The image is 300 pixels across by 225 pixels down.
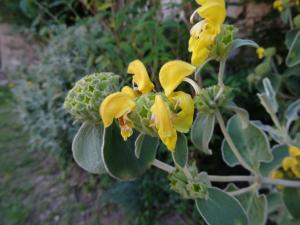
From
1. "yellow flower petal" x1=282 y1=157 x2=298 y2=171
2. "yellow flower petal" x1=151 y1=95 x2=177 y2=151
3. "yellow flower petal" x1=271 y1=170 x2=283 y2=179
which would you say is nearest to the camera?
"yellow flower petal" x1=151 y1=95 x2=177 y2=151

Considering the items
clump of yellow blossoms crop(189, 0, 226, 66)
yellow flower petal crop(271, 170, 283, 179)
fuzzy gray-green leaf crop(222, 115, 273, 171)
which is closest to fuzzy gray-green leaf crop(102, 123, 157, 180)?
clump of yellow blossoms crop(189, 0, 226, 66)

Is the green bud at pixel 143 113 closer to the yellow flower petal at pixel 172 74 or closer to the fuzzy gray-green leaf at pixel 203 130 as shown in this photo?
the yellow flower petal at pixel 172 74

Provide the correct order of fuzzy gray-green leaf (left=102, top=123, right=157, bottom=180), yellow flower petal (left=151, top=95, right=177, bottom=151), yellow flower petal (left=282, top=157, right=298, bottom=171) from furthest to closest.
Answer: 1. yellow flower petal (left=282, top=157, right=298, bottom=171)
2. fuzzy gray-green leaf (left=102, top=123, right=157, bottom=180)
3. yellow flower petal (left=151, top=95, right=177, bottom=151)

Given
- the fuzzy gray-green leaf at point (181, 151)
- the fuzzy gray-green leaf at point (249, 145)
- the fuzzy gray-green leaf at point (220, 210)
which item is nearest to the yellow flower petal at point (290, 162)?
the fuzzy gray-green leaf at point (249, 145)

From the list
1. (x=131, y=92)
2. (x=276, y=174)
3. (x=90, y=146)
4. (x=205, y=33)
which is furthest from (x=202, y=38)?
(x=276, y=174)

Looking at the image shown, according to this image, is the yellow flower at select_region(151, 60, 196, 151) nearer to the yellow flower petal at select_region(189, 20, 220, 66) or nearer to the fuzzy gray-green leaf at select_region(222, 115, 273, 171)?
the yellow flower petal at select_region(189, 20, 220, 66)

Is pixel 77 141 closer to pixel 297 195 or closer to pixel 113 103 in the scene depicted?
pixel 113 103

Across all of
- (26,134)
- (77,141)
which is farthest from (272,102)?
(26,134)
